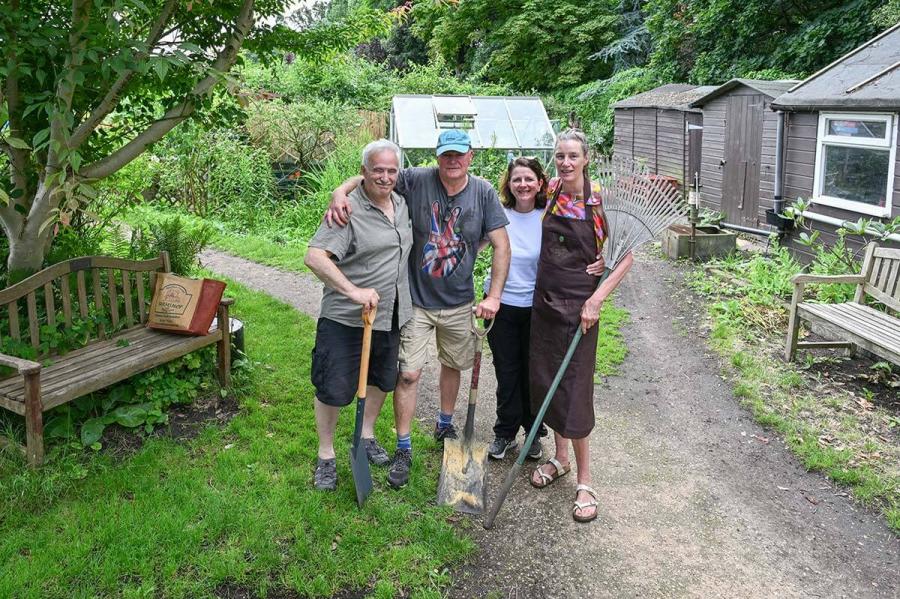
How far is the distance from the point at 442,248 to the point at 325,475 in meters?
1.35

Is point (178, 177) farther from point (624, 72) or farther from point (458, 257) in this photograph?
point (624, 72)

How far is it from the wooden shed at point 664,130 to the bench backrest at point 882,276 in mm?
7125

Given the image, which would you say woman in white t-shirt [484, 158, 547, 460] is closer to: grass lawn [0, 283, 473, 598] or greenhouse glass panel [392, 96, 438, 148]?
grass lawn [0, 283, 473, 598]

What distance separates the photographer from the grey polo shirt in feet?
11.2

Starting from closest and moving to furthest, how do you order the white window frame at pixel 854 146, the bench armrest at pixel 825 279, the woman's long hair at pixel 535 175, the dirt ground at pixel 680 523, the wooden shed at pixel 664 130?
the dirt ground at pixel 680 523
the woman's long hair at pixel 535 175
the bench armrest at pixel 825 279
the white window frame at pixel 854 146
the wooden shed at pixel 664 130

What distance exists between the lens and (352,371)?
363 cm

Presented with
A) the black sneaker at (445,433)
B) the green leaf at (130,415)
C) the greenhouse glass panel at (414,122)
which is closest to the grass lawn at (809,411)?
the black sneaker at (445,433)

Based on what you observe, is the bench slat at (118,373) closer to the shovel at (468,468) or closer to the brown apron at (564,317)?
the shovel at (468,468)

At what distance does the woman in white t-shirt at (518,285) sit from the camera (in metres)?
3.75

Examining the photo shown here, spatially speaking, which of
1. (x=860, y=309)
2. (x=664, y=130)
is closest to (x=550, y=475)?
(x=860, y=309)

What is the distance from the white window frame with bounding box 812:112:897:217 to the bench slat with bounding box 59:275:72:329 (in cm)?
782

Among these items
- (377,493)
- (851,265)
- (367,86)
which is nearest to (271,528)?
(377,493)

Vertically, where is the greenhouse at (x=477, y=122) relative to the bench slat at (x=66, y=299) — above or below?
above

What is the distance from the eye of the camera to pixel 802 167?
9609mm
